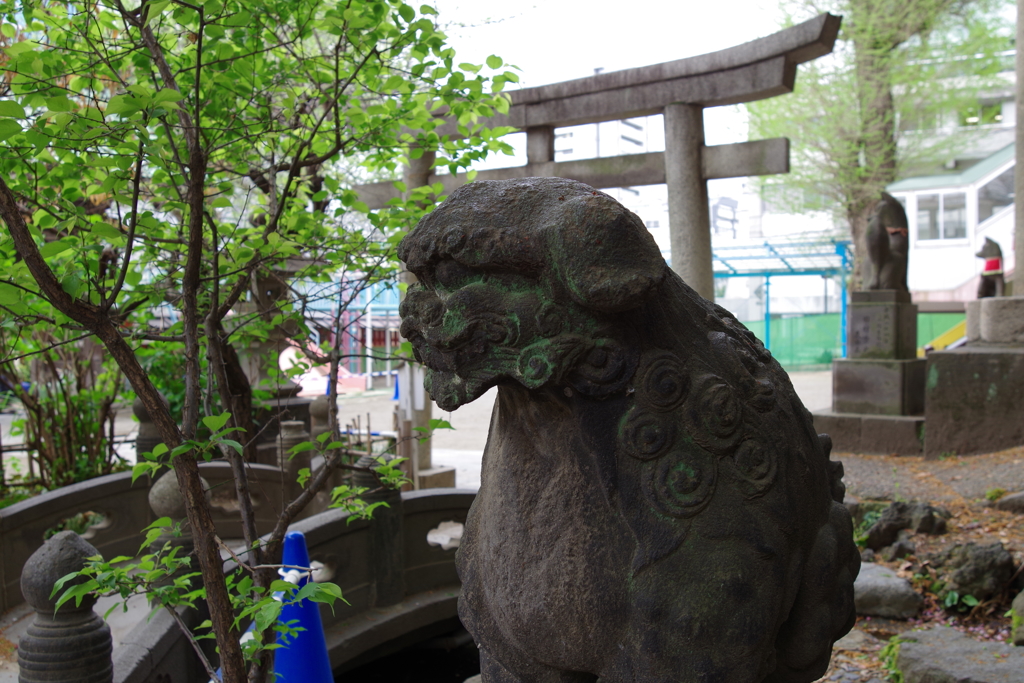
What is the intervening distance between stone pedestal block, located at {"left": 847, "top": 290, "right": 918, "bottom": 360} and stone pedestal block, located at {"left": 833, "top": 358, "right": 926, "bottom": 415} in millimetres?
163

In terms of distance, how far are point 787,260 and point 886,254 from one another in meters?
11.6

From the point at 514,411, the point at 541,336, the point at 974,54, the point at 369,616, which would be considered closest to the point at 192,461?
the point at 514,411

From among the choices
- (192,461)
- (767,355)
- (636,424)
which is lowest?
(192,461)

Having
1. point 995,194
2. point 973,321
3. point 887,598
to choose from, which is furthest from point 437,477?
point 995,194

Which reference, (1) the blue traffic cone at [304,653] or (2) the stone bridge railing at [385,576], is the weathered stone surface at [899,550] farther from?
(1) the blue traffic cone at [304,653]

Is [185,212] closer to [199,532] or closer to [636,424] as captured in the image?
[199,532]

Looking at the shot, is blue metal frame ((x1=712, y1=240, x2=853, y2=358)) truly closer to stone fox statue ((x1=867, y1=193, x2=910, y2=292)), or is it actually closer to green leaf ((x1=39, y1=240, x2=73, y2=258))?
stone fox statue ((x1=867, y1=193, x2=910, y2=292))

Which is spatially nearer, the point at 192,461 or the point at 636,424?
the point at 636,424

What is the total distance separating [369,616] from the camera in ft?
14.4

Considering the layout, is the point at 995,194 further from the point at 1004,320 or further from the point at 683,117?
the point at 683,117

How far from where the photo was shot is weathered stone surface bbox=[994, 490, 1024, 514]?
541 cm

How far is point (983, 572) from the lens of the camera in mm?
4137

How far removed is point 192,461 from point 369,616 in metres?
2.76

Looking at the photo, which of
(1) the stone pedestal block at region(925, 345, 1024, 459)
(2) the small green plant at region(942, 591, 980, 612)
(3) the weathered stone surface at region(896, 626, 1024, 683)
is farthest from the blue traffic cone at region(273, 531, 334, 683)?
(1) the stone pedestal block at region(925, 345, 1024, 459)
